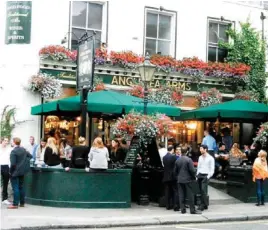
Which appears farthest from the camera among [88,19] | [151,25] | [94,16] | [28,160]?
[151,25]

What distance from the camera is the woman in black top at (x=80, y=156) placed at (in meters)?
14.5

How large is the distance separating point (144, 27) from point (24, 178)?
29.5 feet

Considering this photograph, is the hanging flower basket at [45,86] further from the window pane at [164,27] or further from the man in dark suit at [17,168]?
the window pane at [164,27]

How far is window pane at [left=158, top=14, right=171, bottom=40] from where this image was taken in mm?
22019

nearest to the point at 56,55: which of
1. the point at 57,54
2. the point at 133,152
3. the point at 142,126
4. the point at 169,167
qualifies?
the point at 57,54

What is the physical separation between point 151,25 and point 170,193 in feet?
29.6

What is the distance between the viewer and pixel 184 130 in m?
22.3

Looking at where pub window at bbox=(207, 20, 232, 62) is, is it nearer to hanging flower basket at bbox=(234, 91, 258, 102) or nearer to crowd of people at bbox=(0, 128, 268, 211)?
hanging flower basket at bbox=(234, 91, 258, 102)

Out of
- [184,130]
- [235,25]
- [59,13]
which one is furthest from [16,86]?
[235,25]

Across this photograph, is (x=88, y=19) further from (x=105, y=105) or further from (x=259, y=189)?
→ (x=259, y=189)

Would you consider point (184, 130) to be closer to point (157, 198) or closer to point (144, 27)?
point (144, 27)

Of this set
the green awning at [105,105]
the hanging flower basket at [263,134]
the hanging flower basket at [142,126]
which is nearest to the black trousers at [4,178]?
the green awning at [105,105]

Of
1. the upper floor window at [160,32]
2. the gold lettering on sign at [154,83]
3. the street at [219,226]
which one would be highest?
the upper floor window at [160,32]

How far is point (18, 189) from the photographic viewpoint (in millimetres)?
14133
